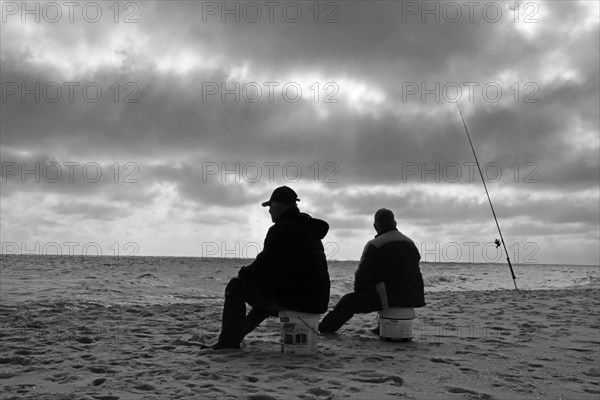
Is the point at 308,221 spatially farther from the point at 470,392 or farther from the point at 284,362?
the point at 470,392

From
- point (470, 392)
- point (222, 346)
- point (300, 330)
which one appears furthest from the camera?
point (222, 346)

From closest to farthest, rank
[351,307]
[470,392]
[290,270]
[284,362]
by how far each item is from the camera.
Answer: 1. [470,392]
2. [284,362]
3. [290,270]
4. [351,307]

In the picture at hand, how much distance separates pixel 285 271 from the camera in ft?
15.6

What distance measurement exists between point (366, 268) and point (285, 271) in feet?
4.74

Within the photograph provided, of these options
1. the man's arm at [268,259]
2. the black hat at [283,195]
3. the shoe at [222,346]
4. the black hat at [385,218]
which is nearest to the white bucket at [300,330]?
the man's arm at [268,259]

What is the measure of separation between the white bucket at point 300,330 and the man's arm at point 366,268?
1169mm

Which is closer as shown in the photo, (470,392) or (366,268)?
(470,392)

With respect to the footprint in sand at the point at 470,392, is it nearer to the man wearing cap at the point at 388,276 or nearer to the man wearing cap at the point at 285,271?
the man wearing cap at the point at 285,271

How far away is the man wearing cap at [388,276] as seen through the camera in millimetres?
5770

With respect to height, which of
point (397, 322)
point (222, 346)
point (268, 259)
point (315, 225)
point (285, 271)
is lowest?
point (222, 346)

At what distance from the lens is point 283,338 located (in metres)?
4.97

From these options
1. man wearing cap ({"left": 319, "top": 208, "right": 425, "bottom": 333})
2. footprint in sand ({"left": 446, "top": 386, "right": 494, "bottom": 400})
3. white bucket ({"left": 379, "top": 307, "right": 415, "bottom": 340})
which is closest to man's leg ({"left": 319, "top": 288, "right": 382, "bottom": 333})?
man wearing cap ({"left": 319, "top": 208, "right": 425, "bottom": 333})

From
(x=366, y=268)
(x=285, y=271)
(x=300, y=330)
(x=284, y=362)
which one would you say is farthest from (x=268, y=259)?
(x=366, y=268)

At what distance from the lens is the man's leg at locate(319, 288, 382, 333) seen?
5.85 metres
